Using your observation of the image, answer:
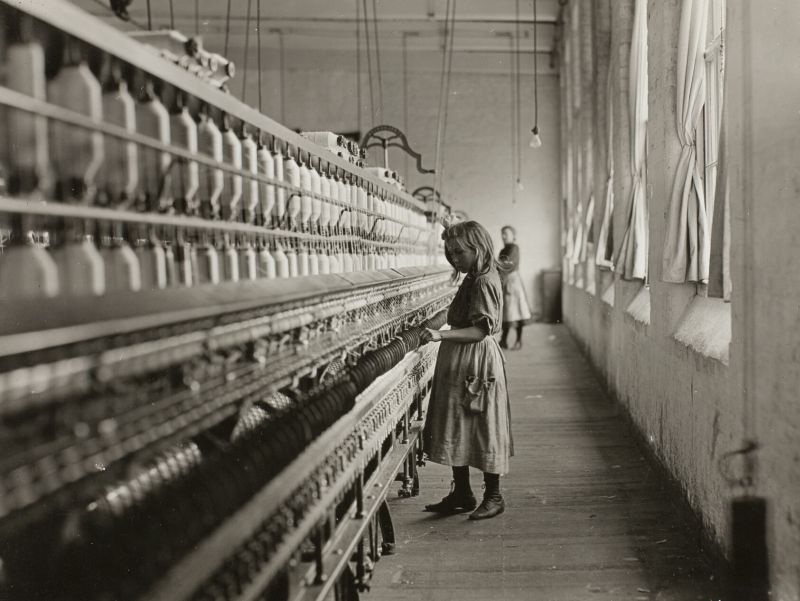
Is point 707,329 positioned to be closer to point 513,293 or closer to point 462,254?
point 462,254

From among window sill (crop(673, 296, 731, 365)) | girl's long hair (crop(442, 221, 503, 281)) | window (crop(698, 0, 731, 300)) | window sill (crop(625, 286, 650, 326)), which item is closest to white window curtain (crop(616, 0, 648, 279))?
window sill (crop(625, 286, 650, 326))

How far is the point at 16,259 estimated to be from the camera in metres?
1.35

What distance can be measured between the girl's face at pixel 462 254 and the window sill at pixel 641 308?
1.87 metres

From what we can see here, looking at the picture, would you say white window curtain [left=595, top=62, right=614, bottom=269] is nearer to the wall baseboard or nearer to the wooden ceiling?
the wall baseboard

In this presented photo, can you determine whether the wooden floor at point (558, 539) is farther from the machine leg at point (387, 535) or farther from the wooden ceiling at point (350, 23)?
the wooden ceiling at point (350, 23)

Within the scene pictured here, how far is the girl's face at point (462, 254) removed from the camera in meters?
3.68

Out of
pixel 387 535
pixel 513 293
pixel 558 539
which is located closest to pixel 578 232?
pixel 513 293

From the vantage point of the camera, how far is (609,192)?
7984 mm

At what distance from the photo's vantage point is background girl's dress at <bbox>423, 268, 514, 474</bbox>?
3.72 m

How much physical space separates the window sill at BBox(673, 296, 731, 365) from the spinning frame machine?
1.79 m

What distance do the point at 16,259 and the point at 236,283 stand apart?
2.11 ft

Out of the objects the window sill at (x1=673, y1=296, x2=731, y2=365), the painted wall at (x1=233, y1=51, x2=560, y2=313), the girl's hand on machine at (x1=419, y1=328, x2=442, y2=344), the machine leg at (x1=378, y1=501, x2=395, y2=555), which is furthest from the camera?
the painted wall at (x1=233, y1=51, x2=560, y2=313)

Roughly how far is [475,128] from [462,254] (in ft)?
44.5

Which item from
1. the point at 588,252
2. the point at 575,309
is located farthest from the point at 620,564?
the point at 575,309
